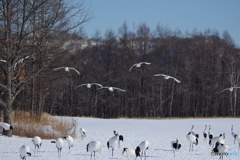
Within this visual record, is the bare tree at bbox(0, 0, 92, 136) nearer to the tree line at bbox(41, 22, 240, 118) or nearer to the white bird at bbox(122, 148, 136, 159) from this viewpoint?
the white bird at bbox(122, 148, 136, 159)

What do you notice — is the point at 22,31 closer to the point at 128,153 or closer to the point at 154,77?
the point at 128,153

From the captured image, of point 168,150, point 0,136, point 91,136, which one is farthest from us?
point 91,136

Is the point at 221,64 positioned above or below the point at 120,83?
above

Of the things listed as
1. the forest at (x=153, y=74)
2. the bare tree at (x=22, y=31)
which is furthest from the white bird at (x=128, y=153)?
the forest at (x=153, y=74)

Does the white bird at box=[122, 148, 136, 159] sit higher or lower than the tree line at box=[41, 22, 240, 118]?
lower

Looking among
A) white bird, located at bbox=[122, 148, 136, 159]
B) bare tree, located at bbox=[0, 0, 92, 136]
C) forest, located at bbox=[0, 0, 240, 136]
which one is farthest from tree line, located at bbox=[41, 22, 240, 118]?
white bird, located at bbox=[122, 148, 136, 159]

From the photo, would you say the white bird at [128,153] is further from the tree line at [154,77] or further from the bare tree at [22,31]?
the tree line at [154,77]

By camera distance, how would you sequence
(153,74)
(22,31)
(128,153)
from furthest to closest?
(153,74) < (22,31) < (128,153)

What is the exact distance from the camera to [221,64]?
146 feet

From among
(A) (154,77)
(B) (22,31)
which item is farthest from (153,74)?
(B) (22,31)

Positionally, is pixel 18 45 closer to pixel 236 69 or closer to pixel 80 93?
pixel 80 93

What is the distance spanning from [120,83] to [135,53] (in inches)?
164

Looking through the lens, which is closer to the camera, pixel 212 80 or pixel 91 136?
pixel 91 136

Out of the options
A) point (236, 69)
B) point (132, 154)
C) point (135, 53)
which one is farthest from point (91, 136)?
point (236, 69)
